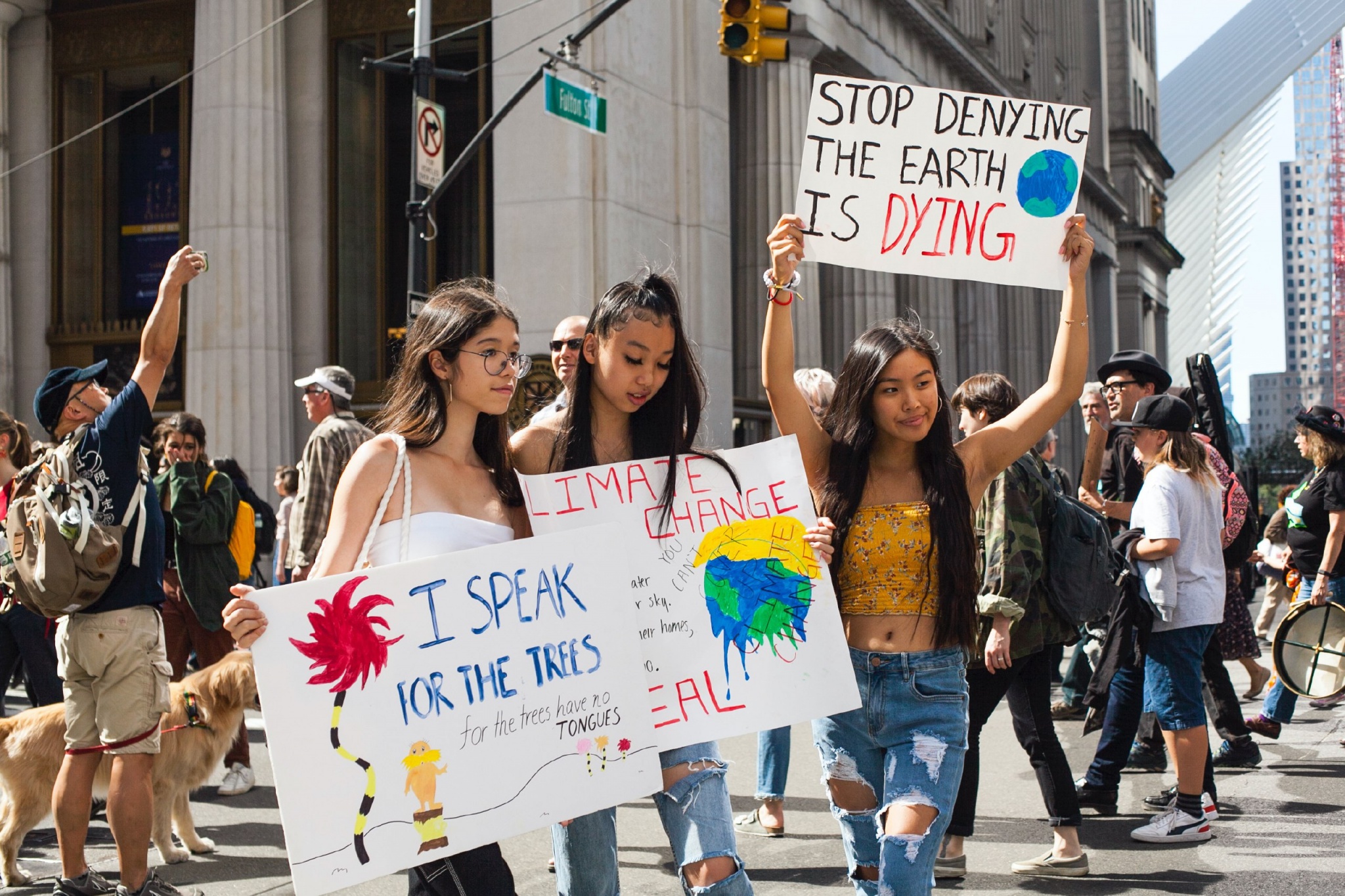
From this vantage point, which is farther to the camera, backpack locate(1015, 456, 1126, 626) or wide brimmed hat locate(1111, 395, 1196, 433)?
wide brimmed hat locate(1111, 395, 1196, 433)

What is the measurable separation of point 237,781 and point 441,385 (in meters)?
5.11

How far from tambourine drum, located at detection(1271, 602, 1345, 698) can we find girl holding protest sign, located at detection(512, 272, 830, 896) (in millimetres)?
5663

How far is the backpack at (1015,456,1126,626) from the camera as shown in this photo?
5.86 m

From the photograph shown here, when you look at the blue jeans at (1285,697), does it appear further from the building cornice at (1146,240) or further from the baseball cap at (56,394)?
the building cornice at (1146,240)

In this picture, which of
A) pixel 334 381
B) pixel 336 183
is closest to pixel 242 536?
pixel 334 381

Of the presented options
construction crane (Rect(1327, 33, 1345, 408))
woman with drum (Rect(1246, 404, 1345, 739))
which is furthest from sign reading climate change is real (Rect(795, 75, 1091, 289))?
construction crane (Rect(1327, 33, 1345, 408))

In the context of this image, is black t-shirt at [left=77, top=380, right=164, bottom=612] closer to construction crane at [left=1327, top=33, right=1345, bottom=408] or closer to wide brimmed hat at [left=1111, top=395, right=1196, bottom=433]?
wide brimmed hat at [left=1111, top=395, right=1196, bottom=433]

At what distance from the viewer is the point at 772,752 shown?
638 cm

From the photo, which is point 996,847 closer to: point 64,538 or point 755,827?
point 755,827

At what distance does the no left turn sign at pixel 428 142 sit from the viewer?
43.6 ft

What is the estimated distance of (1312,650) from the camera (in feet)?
27.5

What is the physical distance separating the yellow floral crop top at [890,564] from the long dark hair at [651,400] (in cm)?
43

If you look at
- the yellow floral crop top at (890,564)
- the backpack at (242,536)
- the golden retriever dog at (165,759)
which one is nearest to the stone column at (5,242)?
the backpack at (242,536)

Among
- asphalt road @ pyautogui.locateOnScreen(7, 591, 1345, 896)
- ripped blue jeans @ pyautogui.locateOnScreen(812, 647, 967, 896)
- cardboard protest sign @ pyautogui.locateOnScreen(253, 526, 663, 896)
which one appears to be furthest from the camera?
asphalt road @ pyautogui.locateOnScreen(7, 591, 1345, 896)
